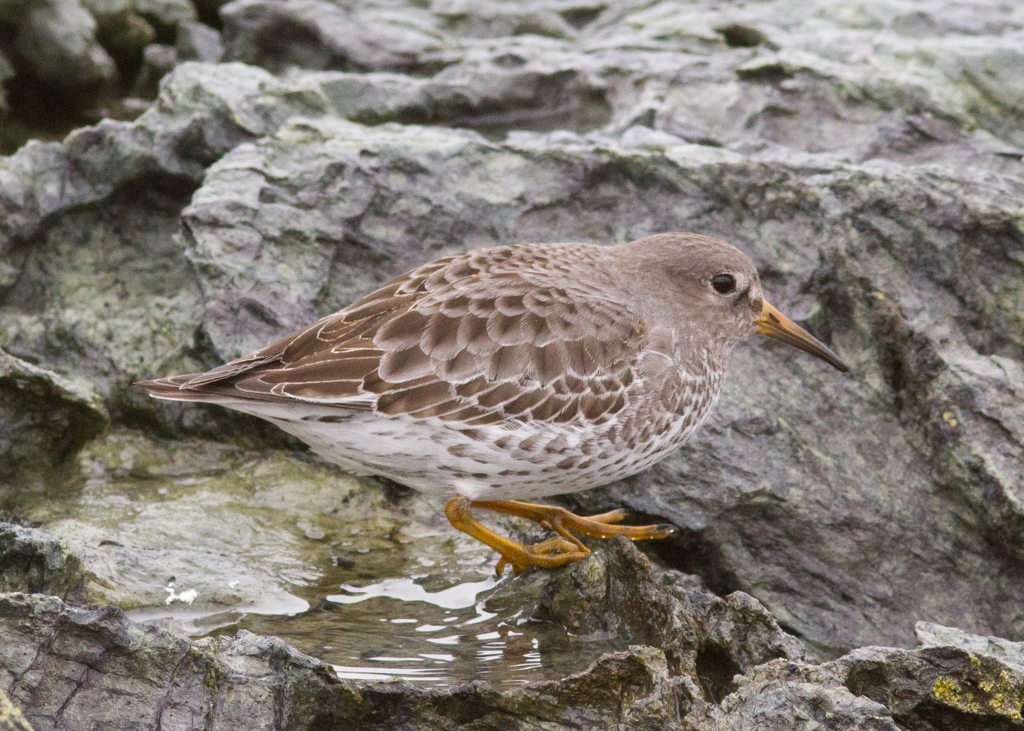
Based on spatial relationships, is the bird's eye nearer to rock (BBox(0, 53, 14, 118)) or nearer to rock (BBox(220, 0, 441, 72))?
rock (BBox(220, 0, 441, 72))

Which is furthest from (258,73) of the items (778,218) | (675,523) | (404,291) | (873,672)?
(873,672)

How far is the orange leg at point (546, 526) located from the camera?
5730mm

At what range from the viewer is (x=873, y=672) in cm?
446

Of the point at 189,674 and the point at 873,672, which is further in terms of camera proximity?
the point at 873,672

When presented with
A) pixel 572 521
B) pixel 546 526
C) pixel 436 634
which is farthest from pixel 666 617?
pixel 546 526

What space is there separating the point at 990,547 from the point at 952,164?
267cm

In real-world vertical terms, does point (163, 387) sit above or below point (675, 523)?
above

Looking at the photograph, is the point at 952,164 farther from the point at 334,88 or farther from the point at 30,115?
the point at 30,115

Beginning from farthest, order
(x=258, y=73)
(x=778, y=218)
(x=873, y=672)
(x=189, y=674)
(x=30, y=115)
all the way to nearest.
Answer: (x=30, y=115) → (x=258, y=73) → (x=778, y=218) → (x=873, y=672) → (x=189, y=674)

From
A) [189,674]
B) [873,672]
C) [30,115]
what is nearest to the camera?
[189,674]

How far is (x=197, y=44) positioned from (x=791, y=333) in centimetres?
767

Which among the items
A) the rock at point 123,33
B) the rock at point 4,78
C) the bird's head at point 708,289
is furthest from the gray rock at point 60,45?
the bird's head at point 708,289

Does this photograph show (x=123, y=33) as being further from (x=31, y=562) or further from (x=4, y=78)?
(x=31, y=562)

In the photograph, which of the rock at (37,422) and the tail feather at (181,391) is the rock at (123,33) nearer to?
the rock at (37,422)
